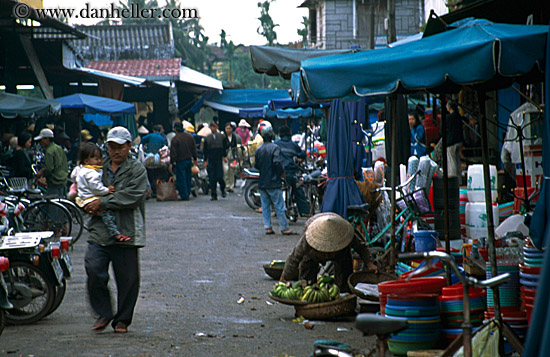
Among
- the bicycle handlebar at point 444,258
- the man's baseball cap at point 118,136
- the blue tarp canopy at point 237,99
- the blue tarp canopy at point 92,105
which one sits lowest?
the bicycle handlebar at point 444,258

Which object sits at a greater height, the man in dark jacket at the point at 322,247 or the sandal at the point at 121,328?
the man in dark jacket at the point at 322,247

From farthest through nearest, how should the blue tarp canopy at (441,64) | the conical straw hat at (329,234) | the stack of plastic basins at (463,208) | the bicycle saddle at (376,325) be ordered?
the stack of plastic basins at (463,208) → the conical straw hat at (329,234) → the blue tarp canopy at (441,64) → the bicycle saddle at (376,325)

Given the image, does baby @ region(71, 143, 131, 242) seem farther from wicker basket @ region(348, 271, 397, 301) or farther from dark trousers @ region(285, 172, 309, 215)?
dark trousers @ region(285, 172, 309, 215)

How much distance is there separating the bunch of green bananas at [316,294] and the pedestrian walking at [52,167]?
905 centimetres

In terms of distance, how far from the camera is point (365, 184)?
443 inches

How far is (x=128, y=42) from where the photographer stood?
39.4 metres

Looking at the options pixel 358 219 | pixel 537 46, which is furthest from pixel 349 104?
pixel 537 46

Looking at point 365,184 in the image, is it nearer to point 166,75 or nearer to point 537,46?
point 537,46

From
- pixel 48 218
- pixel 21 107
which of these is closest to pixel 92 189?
pixel 48 218

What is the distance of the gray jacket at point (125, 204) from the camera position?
23.4 ft

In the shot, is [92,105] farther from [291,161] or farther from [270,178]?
[270,178]

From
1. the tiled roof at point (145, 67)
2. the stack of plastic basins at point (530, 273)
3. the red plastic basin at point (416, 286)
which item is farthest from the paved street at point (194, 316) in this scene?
the tiled roof at point (145, 67)

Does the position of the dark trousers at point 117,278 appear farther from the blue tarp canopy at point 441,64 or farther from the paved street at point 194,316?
the blue tarp canopy at point 441,64

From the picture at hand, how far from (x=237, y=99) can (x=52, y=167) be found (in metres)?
24.6
